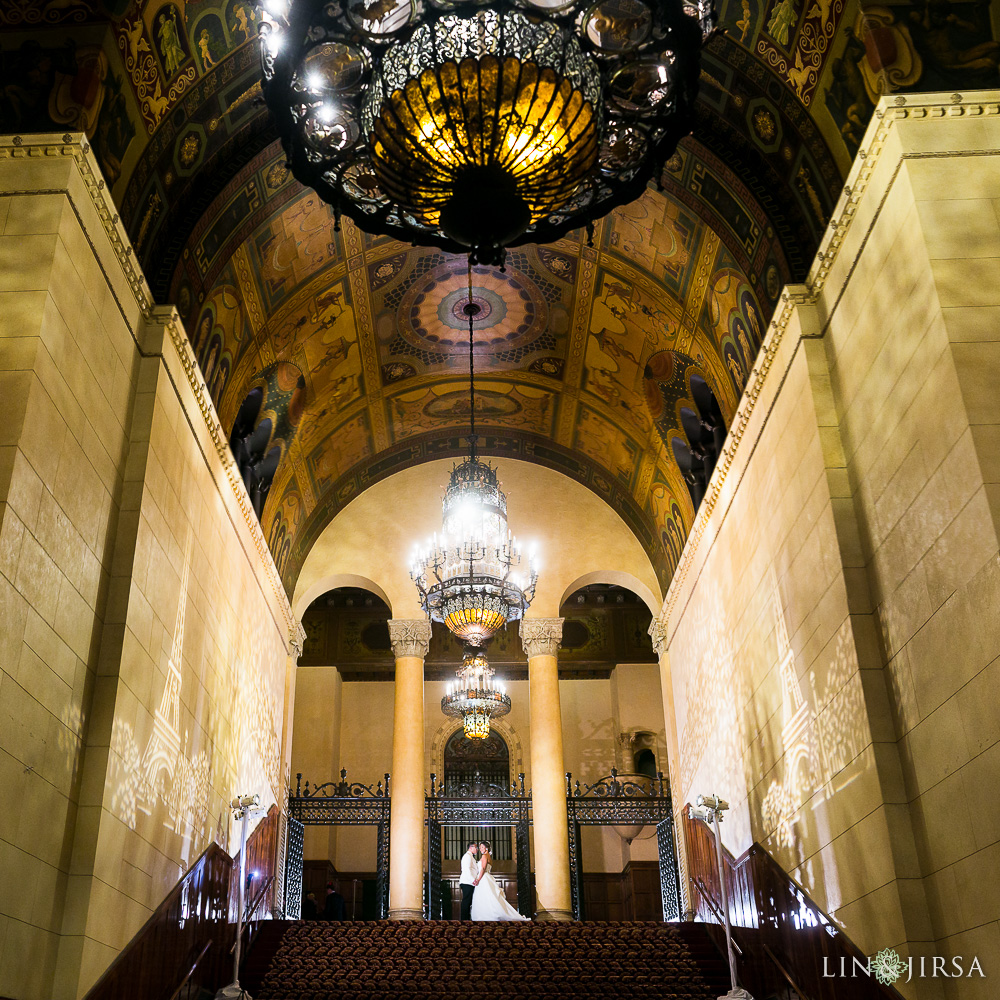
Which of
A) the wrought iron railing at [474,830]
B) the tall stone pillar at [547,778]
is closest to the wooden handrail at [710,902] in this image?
the tall stone pillar at [547,778]

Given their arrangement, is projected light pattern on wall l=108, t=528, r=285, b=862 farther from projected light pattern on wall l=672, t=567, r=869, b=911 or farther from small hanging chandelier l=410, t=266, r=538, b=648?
projected light pattern on wall l=672, t=567, r=869, b=911

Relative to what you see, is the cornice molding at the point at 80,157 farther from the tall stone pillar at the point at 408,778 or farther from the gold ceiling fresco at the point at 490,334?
the tall stone pillar at the point at 408,778

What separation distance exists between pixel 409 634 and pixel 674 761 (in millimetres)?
4061

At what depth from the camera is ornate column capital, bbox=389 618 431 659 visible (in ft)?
47.5

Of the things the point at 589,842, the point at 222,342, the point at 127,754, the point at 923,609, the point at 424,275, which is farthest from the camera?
the point at 589,842

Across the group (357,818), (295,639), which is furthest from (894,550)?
(357,818)

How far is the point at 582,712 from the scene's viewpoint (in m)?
20.2

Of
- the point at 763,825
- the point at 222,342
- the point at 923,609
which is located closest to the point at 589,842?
the point at 763,825

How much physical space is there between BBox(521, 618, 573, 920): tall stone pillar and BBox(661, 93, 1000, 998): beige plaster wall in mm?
4725

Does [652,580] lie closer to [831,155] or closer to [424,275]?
[424,275]

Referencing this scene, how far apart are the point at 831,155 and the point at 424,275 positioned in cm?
539

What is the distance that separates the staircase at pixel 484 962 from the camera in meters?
8.23

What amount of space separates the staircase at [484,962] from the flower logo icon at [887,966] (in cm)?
241

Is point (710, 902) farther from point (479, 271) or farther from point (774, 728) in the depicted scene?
point (479, 271)
